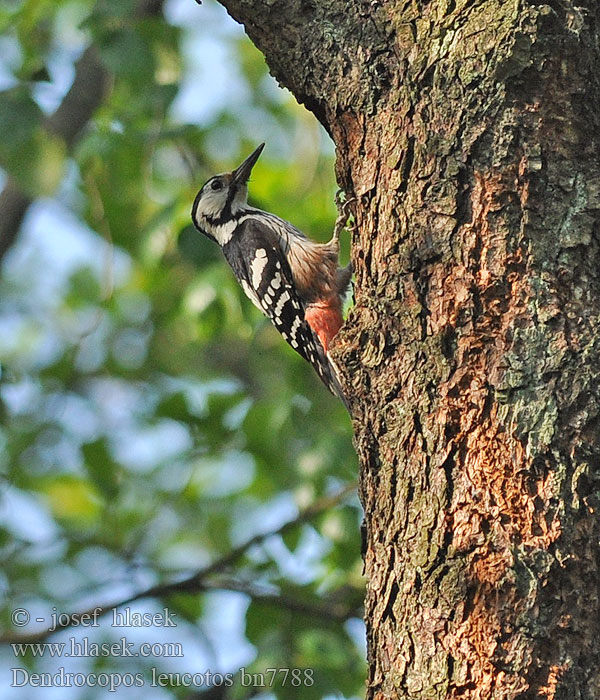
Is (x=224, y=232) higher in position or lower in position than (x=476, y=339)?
higher

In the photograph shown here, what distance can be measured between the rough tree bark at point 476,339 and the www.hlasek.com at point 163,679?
2304 mm

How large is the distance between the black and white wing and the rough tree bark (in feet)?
6.83

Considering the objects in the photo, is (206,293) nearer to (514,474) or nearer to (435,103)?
(435,103)

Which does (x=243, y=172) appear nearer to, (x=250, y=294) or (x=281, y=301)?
(x=250, y=294)

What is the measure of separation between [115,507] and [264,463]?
116 cm

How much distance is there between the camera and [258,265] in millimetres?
5078

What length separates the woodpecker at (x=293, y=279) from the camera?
4781mm

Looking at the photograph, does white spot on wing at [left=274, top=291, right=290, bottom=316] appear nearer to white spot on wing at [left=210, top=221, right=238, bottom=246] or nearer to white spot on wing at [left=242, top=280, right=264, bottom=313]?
white spot on wing at [left=242, top=280, right=264, bottom=313]

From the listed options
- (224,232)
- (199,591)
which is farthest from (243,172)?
(199,591)

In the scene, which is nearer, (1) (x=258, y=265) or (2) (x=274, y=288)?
(2) (x=274, y=288)

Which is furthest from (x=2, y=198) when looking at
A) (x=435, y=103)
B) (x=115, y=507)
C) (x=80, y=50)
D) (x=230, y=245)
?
(x=435, y=103)

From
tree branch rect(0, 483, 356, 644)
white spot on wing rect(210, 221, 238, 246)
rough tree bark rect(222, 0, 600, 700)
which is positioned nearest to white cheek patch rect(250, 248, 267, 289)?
white spot on wing rect(210, 221, 238, 246)

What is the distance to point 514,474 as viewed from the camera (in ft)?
7.59

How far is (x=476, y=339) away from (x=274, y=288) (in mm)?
2607
